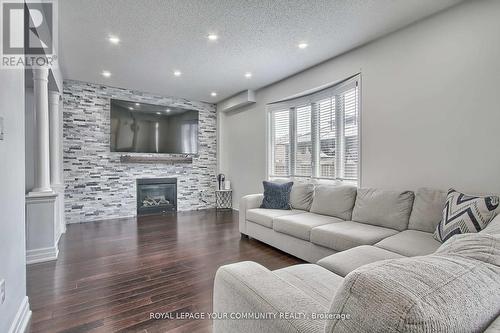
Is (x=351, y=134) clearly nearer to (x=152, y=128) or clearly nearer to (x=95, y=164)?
(x=152, y=128)

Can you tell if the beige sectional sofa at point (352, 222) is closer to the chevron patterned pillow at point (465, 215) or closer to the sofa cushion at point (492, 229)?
the chevron patterned pillow at point (465, 215)

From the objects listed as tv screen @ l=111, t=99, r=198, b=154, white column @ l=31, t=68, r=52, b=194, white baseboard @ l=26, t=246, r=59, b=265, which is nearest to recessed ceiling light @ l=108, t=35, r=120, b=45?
white column @ l=31, t=68, r=52, b=194

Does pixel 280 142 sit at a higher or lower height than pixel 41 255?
higher

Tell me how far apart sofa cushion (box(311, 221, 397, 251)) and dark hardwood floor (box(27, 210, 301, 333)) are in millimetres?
553

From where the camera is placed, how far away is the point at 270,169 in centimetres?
516

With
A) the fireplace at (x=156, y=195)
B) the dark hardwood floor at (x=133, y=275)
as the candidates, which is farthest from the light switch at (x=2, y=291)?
the fireplace at (x=156, y=195)

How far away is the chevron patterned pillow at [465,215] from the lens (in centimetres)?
190

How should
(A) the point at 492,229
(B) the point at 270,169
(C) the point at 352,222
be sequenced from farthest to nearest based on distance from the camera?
(B) the point at 270,169 → (C) the point at 352,222 → (A) the point at 492,229

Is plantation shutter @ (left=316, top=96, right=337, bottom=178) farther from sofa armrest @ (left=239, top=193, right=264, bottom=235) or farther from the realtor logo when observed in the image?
the realtor logo

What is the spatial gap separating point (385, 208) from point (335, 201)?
2.11 feet

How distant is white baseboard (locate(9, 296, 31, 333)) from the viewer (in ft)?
5.31

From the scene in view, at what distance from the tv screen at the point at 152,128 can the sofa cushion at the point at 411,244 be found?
486 centimetres

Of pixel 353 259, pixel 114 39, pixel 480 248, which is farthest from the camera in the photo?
pixel 114 39

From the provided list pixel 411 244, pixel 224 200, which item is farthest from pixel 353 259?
pixel 224 200
